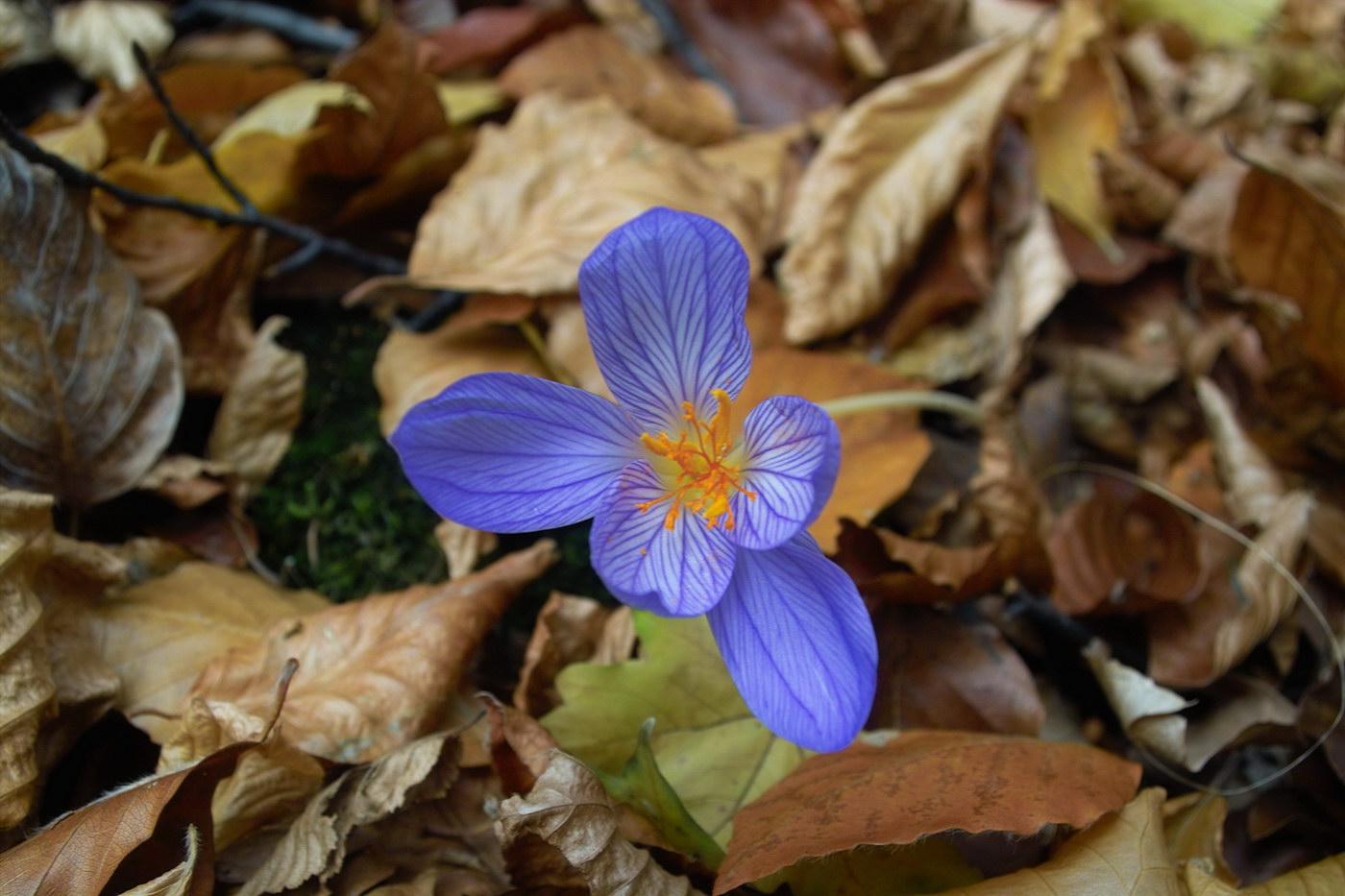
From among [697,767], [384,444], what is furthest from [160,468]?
[697,767]

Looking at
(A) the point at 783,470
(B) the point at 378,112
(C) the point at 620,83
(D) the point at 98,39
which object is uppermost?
(D) the point at 98,39

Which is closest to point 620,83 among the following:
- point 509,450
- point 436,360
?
point 436,360

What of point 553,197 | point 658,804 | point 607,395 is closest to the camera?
point 658,804

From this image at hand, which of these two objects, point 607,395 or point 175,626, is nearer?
point 175,626

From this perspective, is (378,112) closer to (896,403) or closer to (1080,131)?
(896,403)

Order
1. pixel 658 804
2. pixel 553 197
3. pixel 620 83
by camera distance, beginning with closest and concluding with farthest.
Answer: pixel 658 804 < pixel 553 197 < pixel 620 83

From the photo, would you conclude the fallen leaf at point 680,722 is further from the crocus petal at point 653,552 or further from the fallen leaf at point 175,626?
the fallen leaf at point 175,626

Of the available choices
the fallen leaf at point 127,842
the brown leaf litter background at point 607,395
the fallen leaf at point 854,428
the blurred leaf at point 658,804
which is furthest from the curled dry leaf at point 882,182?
the fallen leaf at point 127,842

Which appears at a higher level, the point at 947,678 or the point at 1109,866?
the point at 1109,866
